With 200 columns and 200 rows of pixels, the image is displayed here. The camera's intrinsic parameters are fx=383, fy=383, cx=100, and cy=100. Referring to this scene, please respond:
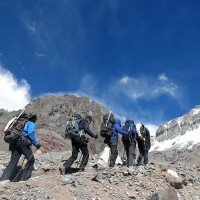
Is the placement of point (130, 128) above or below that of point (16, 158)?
above

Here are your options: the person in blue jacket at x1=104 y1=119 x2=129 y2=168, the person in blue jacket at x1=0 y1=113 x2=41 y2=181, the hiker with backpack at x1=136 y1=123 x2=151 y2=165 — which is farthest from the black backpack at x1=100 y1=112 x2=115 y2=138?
the person in blue jacket at x1=0 y1=113 x2=41 y2=181

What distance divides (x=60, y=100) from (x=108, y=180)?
237 ft

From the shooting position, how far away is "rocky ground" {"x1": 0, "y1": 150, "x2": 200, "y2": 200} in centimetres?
1288

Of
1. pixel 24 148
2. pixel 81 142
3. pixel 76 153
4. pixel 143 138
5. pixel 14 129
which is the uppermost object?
pixel 143 138

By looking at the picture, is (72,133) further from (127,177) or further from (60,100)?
(60,100)

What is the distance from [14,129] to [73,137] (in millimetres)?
2470

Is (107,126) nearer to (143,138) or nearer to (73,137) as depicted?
(73,137)

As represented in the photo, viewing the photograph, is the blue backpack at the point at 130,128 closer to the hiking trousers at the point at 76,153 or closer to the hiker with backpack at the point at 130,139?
the hiker with backpack at the point at 130,139

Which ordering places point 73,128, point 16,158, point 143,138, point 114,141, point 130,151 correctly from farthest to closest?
1. point 143,138
2. point 130,151
3. point 114,141
4. point 73,128
5. point 16,158

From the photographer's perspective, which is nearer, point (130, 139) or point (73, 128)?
point (73, 128)

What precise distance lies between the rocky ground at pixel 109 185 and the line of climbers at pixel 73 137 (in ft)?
2.54

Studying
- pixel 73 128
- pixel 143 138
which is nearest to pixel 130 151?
pixel 143 138

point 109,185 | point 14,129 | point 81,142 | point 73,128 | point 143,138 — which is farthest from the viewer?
point 143,138

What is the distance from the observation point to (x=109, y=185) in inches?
565
